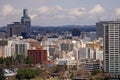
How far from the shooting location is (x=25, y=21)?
198 ft

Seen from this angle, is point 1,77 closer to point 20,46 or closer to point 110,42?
point 110,42

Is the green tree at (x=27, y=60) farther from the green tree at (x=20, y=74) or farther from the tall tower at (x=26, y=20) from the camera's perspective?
the tall tower at (x=26, y=20)

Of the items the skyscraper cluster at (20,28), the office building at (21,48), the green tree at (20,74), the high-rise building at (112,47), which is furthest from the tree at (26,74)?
the skyscraper cluster at (20,28)

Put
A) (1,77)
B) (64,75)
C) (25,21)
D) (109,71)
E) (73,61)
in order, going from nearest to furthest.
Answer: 1. (1,77)
2. (64,75)
3. (109,71)
4. (73,61)
5. (25,21)

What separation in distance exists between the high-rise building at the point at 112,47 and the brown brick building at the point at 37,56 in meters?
5.35

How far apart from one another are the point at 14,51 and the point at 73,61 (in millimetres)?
4930

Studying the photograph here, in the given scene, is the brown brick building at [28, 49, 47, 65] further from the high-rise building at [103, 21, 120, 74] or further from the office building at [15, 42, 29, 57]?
the high-rise building at [103, 21, 120, 74]

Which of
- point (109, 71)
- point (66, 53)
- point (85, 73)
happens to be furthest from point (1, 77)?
point (66, 53)

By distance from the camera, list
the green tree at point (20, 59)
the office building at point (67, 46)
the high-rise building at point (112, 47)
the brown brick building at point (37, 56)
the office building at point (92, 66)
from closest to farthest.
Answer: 1. the high-rise building at point (112, 47)
2. the office building at point (92, 66)
3. the green tree at point (20, 59)
4. the brown brick building at point (37, 56)
5. the office building at point (67, 46)

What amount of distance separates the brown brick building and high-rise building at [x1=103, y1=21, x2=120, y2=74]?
5.35 metres

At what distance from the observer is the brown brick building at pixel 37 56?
102 feet

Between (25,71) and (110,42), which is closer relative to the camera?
(25,71)

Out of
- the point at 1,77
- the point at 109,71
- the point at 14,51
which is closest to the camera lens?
the point at 1,77

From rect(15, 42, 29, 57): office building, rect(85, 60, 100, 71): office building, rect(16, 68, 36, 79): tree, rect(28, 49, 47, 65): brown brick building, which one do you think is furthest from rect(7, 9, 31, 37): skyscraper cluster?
rect(16, 68, 36, 79): tree
